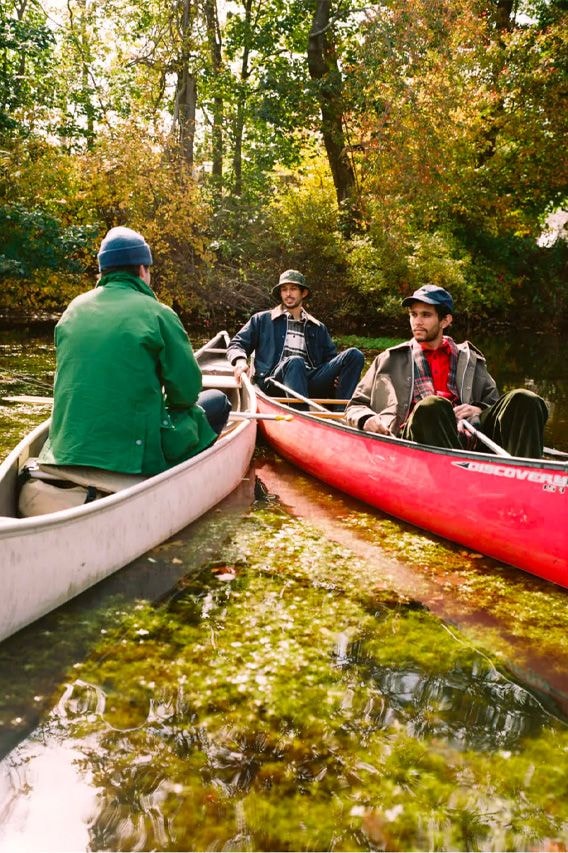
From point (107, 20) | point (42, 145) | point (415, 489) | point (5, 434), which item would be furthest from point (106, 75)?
point (415, 489)

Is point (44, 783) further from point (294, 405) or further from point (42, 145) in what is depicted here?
Result: point (42, 145)

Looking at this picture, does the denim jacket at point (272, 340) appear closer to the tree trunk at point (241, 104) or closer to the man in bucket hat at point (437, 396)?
the man in bucket hat at point (437, 396)

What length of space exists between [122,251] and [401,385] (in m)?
2.12

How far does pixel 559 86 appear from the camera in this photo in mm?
16016

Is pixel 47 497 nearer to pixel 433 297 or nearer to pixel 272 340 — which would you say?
pixel 433 297

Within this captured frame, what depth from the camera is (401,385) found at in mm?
4789

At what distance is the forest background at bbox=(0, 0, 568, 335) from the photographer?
14430mm

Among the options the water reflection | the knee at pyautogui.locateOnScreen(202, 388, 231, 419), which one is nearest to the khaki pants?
the water reflection

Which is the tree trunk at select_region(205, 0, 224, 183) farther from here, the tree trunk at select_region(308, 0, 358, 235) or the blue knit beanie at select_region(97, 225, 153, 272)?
the blue knit beanie at select_region(97, 225, 153, 272)

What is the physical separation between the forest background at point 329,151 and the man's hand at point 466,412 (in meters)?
10.2

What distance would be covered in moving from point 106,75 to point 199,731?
19.2 m

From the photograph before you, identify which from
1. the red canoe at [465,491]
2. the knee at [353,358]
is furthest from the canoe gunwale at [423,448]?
the knee at [353,358]

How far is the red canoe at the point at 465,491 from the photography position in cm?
362

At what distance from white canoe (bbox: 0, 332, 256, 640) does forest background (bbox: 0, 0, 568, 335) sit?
Answer: 31.8ft
